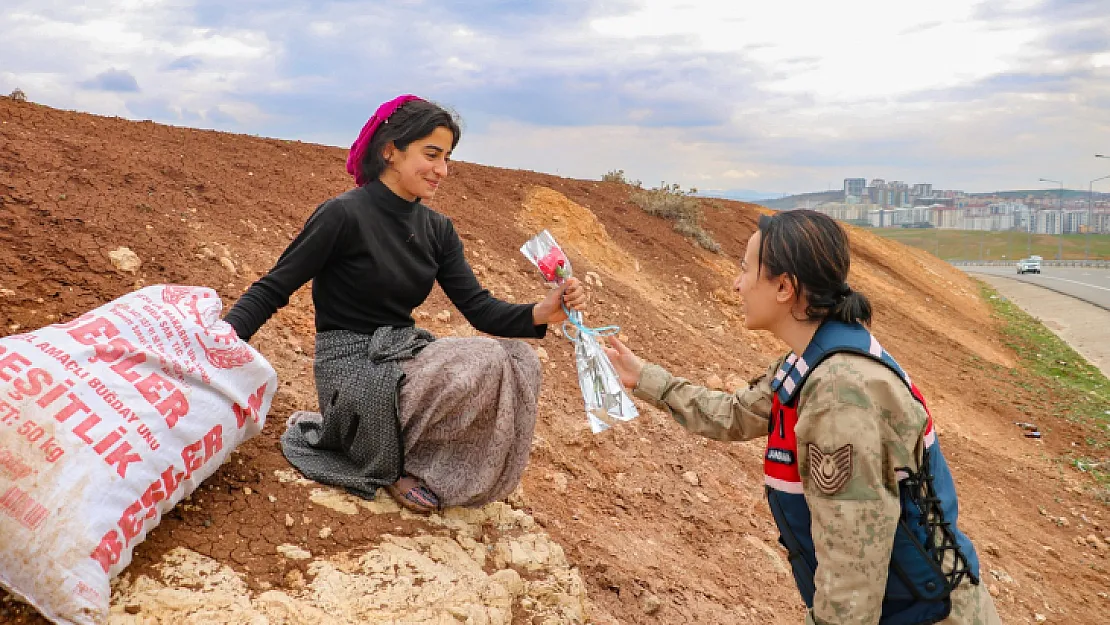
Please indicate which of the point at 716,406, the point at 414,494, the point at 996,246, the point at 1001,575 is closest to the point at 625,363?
the point at 716,406

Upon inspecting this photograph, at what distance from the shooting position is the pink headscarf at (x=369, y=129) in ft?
9.31

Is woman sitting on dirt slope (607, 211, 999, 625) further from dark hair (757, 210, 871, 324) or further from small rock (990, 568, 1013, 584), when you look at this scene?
small rock (990, 568, 1013, 584)

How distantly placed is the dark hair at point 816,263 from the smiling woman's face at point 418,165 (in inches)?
50.3

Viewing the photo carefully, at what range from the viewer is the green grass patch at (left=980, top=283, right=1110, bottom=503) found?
8.38 m

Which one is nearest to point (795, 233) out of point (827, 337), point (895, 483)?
point (827, 337)

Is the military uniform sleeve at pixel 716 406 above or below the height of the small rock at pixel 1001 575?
above

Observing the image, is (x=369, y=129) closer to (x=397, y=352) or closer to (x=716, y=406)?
(x=397, y=352)

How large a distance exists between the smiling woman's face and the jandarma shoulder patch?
1.59m

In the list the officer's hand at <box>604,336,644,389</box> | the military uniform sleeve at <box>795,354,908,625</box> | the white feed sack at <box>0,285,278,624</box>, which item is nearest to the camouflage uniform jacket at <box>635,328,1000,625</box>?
the military uniform sleeve at <box>795,354,908,625</box>

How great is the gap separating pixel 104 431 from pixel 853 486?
184 cm

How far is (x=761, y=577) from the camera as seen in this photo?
405 cm

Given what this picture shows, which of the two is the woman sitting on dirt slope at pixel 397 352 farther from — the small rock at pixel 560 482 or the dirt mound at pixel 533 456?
the small rock at pixel 560 482

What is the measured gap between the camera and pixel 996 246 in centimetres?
7919

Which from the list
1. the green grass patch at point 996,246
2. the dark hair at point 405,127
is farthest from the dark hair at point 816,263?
the green grass patch at point 996,246
